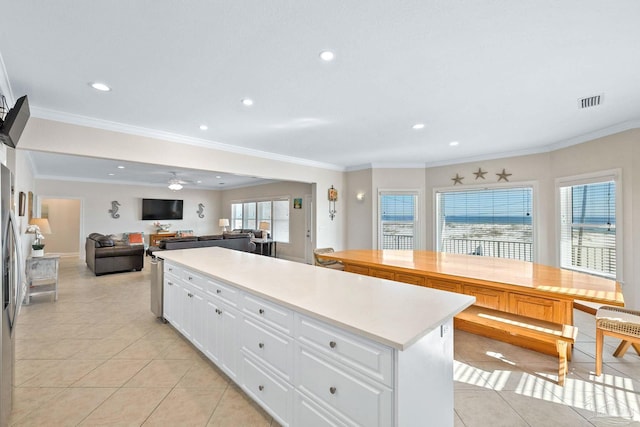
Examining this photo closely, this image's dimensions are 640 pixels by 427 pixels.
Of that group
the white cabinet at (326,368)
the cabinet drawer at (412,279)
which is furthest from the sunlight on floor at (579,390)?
the white cabinet at (326,368)

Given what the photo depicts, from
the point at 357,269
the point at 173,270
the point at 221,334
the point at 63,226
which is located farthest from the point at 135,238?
the point at 221,334

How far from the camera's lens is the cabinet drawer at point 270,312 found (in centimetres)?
155

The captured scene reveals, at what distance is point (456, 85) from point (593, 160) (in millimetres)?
3004

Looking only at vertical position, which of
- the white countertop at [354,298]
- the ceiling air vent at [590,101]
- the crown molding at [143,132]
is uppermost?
the ceiling air vent at [590,101]

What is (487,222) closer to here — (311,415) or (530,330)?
(530,330)

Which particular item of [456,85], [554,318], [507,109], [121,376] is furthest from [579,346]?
[121,376]

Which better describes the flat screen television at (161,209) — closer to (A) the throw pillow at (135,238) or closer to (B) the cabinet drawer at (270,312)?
(A) the throw pillow at (135,238)

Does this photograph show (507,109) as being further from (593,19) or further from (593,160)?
(593,160)

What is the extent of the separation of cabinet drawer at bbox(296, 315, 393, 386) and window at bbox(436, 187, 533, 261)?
5132 mm

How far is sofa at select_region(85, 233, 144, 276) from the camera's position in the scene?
19.4 feet

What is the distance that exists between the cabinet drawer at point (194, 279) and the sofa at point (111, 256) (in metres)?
4.56

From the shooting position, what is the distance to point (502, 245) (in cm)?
523

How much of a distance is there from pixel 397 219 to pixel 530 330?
13.5 ft

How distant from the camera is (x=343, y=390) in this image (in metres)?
1.26
